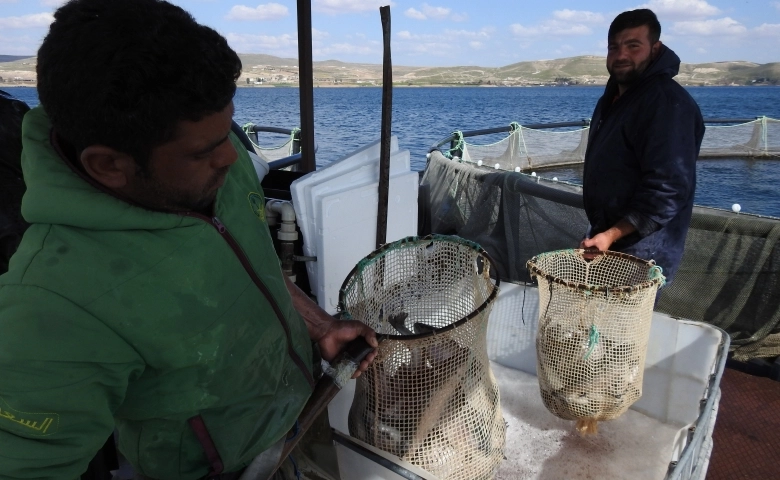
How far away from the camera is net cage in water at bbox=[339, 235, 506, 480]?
2166mm

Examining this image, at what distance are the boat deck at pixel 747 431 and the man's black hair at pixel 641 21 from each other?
9.07 feet

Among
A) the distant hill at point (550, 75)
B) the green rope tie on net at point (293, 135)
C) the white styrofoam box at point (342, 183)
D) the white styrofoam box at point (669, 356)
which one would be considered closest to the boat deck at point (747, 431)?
the white styrofoam box at point (669, 356)

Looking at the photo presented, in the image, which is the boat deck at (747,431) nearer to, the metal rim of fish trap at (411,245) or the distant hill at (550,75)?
the metal rim of fish trap at (411,245)

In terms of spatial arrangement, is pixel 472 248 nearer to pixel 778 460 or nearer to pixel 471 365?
pixel 471 365

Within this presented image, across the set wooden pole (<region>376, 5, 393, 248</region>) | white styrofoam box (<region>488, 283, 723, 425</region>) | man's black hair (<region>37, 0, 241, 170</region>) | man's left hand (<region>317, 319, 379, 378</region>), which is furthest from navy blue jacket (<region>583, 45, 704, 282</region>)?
man's black hair (<region>37, 0, 241, 170</region>)

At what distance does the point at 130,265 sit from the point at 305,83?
3935mm

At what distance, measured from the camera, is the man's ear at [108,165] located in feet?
3.41

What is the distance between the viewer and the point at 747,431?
3848mm

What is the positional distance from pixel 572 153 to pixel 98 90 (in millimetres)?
15857

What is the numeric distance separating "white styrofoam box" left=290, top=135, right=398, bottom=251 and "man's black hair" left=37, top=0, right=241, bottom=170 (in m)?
2.19

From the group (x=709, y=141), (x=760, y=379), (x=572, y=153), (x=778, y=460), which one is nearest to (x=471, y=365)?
(x=778, y=460)

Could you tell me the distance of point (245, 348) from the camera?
52.1 inches

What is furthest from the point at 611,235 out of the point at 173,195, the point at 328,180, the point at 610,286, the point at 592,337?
the point at 173,195

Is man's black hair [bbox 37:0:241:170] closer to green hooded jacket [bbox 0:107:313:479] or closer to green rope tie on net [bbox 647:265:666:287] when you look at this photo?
green hooded jacket [bbox 0:107:313:479]
